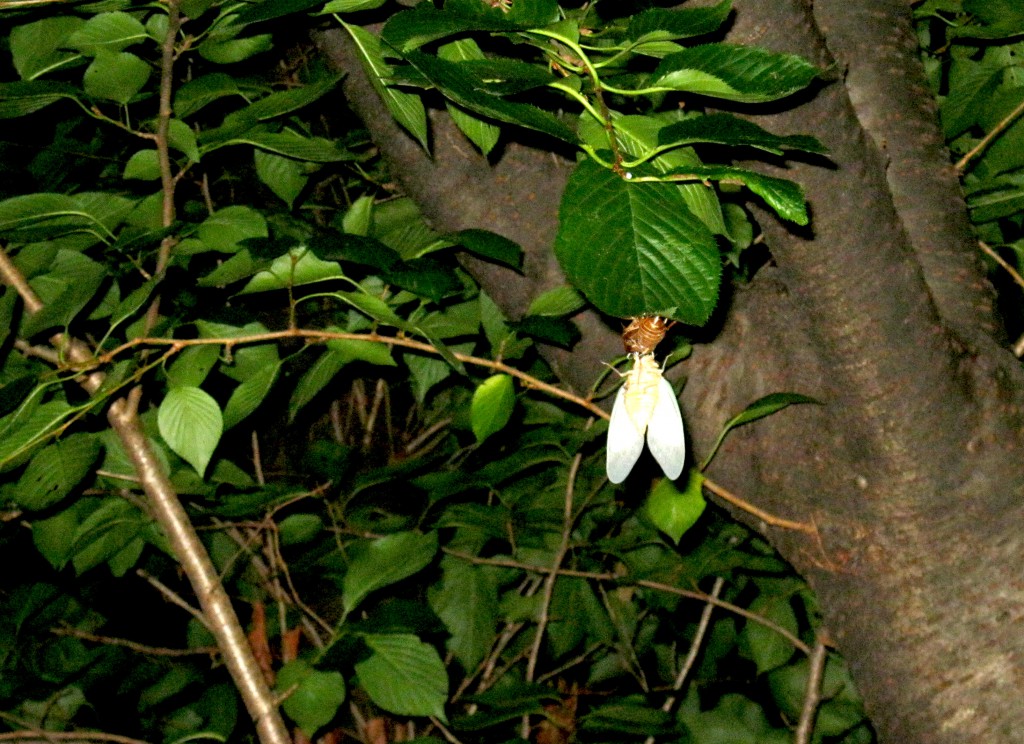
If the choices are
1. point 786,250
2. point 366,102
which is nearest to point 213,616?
point 366,102

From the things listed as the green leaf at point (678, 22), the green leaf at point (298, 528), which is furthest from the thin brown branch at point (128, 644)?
the green leaf at point (678, 22)

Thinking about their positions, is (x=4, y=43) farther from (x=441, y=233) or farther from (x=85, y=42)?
(x=441, y=233)

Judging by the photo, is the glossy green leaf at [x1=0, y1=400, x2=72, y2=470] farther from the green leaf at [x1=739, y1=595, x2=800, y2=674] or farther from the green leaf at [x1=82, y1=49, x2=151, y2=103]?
the green leaf at [x1=739, y1=595, x2=800, y2=674]

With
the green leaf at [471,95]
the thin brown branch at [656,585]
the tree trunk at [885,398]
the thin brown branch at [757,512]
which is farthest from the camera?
the thin brown branch at [656,585]

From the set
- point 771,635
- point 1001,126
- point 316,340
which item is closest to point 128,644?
point 316,340

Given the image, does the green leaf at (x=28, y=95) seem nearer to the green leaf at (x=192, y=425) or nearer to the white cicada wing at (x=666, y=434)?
the green leaf at (x=192, y=425)

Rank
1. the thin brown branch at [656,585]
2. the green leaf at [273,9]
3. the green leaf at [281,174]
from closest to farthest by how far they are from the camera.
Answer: the green leaf at [273,9], the green leaf at [281,174], the thin brown branch at [656,585]

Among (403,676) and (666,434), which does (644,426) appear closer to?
(666,434)
